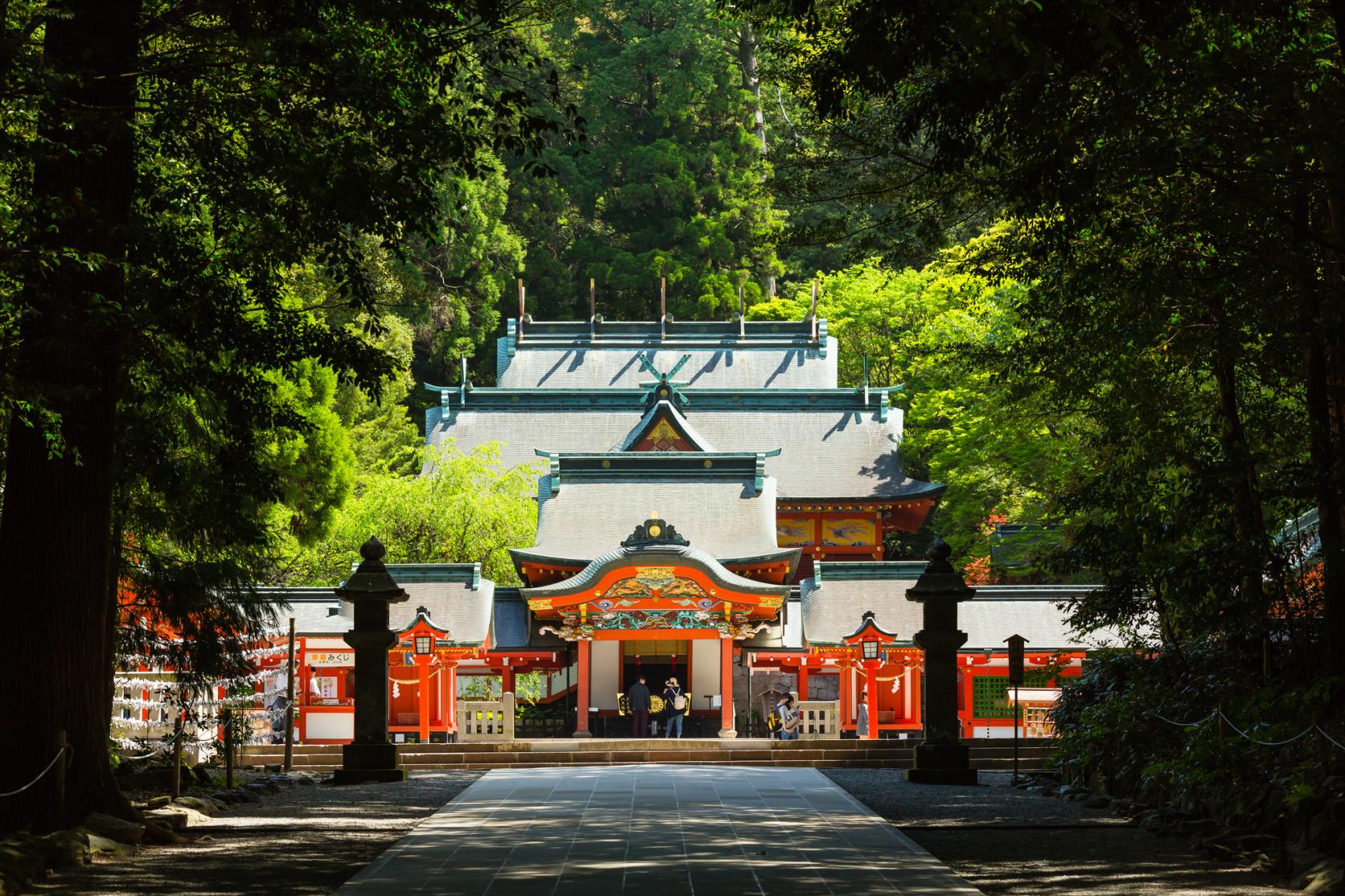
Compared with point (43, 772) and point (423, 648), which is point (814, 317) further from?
point (43, 772)

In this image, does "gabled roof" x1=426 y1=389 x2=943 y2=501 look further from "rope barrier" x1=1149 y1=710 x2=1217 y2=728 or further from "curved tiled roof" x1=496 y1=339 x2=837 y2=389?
"rope barrier" x1=1149 y1=710 x2=1217 y2=728

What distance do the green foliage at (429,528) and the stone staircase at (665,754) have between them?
9.92 m

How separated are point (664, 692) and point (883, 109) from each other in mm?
12824

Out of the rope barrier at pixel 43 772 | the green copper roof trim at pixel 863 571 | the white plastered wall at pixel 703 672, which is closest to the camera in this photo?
the rope barrier at pixel 43 772

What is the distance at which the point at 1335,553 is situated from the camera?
9.95 m

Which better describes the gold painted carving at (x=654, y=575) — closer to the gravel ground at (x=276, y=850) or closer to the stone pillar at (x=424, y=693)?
the stone pillar at (x=424, y=693)

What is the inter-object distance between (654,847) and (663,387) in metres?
23.7

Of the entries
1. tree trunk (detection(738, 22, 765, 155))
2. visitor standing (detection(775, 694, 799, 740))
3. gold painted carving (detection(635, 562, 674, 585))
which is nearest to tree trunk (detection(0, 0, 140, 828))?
visitor standing (detection(775, 694, 799, 740))

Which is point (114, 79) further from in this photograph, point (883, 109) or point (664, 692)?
point (664, 692)

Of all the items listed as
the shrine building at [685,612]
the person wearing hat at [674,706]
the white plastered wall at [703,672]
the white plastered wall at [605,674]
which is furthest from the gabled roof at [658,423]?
the person wearing hat at [674,706]

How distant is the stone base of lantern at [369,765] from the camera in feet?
52.2

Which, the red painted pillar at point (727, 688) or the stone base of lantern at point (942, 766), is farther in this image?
the red painted pillar at point (727, 688)

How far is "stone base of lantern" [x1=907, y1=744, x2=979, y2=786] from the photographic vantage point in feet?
52.5

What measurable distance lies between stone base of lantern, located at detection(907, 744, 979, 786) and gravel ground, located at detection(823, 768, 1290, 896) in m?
1.36
